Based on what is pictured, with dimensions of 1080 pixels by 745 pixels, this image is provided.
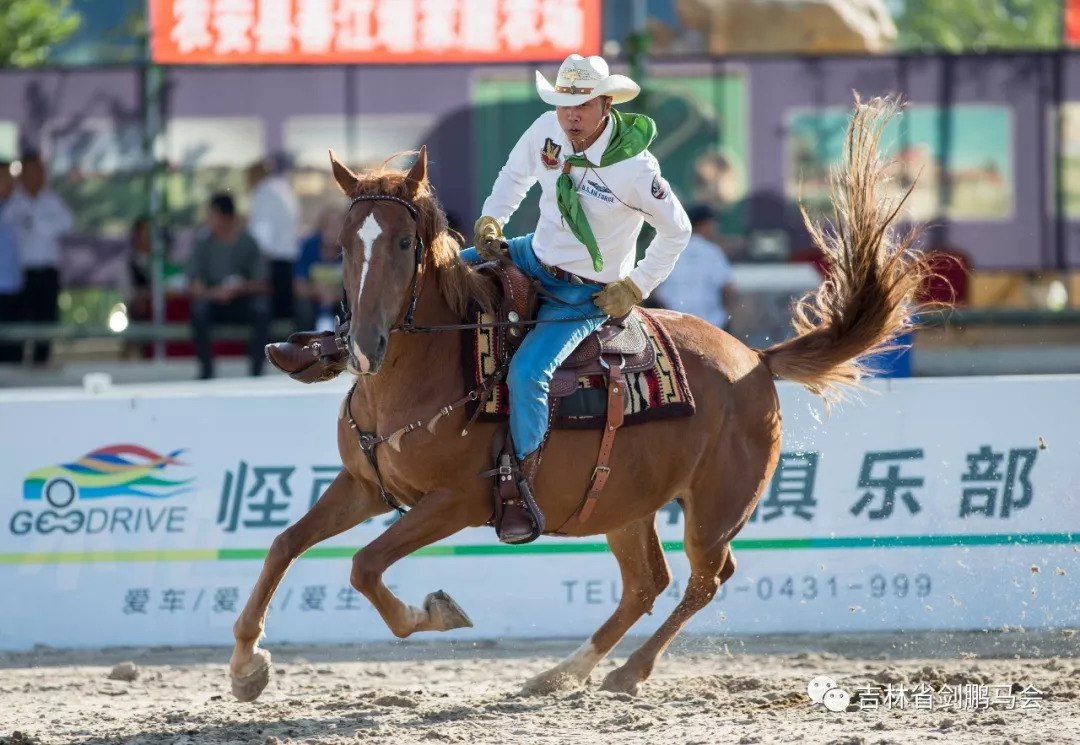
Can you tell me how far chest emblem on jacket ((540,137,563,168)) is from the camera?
6.44 meters

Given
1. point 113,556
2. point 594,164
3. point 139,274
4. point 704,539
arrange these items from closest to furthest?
point 594,164 → point 704,539 → point 113,556 → point 139,274

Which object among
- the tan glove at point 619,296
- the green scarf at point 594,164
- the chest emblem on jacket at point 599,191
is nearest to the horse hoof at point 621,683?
the tan glove at point 619,296

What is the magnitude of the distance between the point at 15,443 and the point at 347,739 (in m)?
3.24

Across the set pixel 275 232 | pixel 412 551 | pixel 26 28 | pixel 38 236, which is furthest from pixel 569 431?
pixel 26 28

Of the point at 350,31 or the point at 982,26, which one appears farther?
the point at 982,26

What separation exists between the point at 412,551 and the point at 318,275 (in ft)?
27.9

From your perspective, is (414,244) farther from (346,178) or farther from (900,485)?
(900,485)

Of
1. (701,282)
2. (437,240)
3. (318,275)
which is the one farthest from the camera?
(318,275)

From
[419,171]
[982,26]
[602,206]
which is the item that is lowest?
[602,206]

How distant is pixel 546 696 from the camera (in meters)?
6.95

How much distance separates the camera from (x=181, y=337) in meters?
13.5

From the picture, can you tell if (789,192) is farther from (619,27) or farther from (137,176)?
(137,176)

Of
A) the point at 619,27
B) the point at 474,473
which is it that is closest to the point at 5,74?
the point at 619,27

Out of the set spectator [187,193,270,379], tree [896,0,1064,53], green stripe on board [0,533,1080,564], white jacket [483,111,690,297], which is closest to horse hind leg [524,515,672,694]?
green stripe on board [0,533,1080,564]
